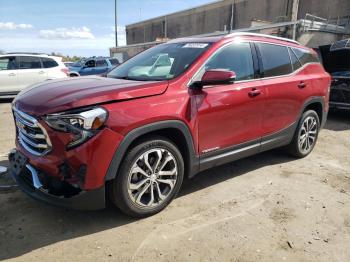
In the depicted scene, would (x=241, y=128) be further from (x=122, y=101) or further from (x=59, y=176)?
(x=59, y=176)

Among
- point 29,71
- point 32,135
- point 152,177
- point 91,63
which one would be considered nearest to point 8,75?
point 29,71

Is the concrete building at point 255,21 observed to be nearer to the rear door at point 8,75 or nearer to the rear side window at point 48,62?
the rear side window at point 48,62

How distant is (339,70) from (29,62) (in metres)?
9.63

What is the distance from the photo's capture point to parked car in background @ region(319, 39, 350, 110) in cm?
807

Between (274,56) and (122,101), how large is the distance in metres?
2.50

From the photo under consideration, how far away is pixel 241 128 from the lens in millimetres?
4113

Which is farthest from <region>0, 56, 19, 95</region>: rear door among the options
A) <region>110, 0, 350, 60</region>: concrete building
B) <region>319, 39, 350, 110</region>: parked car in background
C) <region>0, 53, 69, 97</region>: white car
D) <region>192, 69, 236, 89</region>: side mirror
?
<region>192, 69, 236, 89</region>: side mirror

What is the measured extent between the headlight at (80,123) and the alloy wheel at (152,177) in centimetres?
54

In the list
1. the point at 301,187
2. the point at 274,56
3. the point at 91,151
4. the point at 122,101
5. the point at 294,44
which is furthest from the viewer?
the point at 294,44

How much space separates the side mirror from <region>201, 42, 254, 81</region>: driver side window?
0.22 metres

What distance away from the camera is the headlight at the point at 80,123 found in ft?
9.38

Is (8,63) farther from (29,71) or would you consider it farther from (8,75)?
(29,71)

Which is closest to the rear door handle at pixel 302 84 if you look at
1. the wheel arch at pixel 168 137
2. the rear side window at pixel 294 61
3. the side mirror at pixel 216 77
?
the rear side window at pixel 294 61

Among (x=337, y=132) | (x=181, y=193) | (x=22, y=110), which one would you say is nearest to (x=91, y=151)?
(x=22, y=110)
